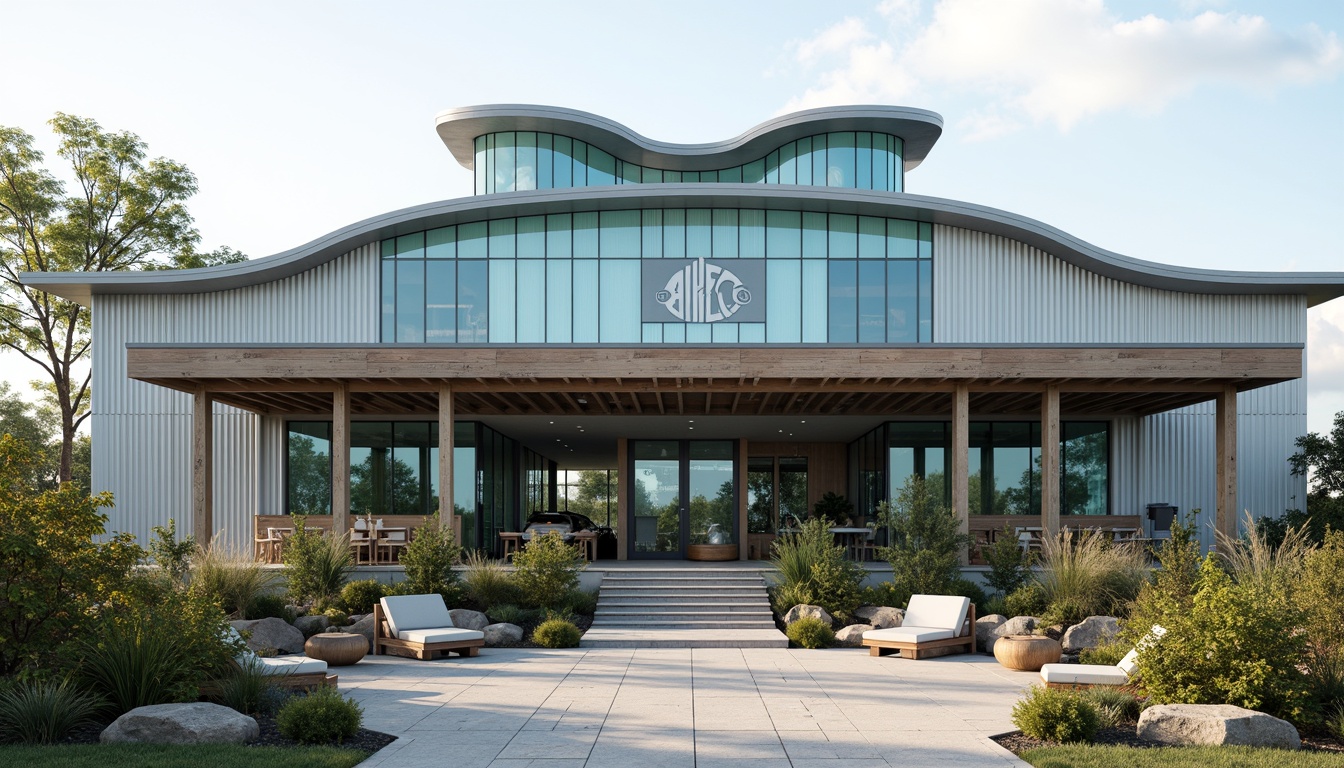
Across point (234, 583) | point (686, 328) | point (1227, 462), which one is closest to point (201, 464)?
point (234, 583)

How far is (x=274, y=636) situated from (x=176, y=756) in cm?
556

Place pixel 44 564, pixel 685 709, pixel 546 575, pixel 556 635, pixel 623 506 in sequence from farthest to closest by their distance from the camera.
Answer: pixel 623 506, pixel 546 575, pixel 556 635, pixel 685 709, pixel 44 564

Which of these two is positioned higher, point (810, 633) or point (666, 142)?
point (666, 142)

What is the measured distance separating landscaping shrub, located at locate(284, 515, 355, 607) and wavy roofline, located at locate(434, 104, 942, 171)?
52.9 feet

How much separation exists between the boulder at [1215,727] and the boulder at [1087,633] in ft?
14.2

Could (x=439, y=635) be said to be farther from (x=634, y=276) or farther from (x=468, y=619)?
(x=634, y=276)

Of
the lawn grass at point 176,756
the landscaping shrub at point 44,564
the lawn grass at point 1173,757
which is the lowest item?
the lawn grass at point 1173,757

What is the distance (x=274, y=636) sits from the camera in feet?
42.0

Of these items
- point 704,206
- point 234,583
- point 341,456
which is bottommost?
point 234,583

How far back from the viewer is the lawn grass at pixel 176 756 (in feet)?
23.6

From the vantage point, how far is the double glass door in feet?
75.3

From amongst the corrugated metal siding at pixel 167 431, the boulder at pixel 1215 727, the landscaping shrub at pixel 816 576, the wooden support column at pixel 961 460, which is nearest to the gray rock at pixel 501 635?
the landscaping shrub at pixel 816 576

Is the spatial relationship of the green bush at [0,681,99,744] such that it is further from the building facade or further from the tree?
the tree

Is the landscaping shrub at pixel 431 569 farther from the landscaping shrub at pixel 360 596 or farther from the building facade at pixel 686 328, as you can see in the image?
the building facade at pixel 686 328
